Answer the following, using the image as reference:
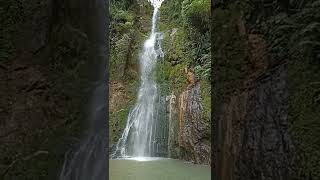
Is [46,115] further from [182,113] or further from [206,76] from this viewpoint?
[182,113]

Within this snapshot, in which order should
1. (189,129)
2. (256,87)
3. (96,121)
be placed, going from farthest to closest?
(189,129), (96,121), (256,87)

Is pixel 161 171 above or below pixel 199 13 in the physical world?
below

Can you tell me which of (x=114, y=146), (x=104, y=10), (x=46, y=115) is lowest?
(x=114, y=146)

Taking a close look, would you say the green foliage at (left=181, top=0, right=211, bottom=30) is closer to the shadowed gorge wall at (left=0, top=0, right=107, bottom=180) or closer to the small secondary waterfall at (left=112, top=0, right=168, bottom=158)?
the small secondary waterfall at (left=112, top=0, right=168, bottom=158)

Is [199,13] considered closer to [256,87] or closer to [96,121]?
[96,121]

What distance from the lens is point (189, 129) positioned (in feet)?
35.4

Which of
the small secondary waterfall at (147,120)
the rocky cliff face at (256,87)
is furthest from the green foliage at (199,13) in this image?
the rocky cliff face at (256,87)

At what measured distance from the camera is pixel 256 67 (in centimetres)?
218

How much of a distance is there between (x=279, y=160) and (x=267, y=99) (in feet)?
1.19

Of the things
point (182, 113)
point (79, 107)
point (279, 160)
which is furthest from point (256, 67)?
point (182, 113)

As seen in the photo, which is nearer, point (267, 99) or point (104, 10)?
point (267, 99)

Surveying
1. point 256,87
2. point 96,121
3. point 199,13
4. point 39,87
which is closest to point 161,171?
point 199,13

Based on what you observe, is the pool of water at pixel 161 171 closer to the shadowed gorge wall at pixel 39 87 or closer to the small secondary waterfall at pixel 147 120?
the small secondary waterfall at pixel 147 120

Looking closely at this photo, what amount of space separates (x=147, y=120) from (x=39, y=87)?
34.7 ft
